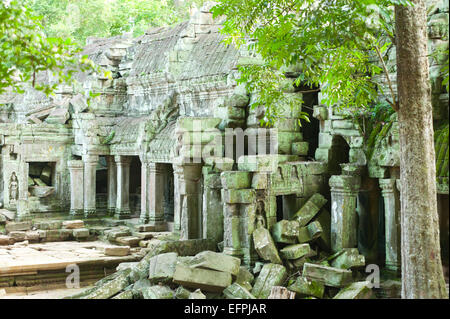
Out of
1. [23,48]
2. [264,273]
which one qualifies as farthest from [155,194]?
[23,48]

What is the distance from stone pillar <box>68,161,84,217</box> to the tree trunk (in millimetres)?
15557

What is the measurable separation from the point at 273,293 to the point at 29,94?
807 inches

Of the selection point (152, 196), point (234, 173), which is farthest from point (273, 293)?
point (152, 196)

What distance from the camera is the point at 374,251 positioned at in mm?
13250

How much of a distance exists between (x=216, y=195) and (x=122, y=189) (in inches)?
356

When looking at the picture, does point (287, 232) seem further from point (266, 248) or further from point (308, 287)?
point (308, 287)

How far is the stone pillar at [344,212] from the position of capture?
12.9 metres

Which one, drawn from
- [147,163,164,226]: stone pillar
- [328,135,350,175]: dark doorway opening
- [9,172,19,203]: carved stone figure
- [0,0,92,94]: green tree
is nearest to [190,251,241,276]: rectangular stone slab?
[328,135,350,175]: dark doorway opening

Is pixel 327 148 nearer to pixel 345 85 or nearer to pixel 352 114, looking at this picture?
pixel 352 114

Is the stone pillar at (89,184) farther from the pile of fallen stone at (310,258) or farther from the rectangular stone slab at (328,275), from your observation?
the rectangular stone slab at (328,275)

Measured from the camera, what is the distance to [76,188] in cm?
2284

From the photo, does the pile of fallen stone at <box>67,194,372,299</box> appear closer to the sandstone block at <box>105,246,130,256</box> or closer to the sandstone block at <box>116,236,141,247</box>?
the sandstone block at <box>105,246,130,256</box>

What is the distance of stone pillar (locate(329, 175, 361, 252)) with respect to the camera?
12.9 meters

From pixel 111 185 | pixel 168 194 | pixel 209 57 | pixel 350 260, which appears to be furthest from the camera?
pixel 111 185
